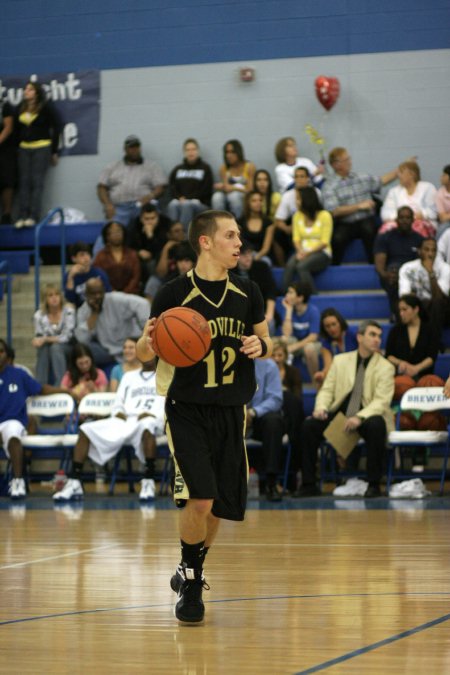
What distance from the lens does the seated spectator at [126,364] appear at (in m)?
11.4

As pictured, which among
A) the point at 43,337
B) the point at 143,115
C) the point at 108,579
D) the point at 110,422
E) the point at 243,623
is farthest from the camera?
the point at 143,115

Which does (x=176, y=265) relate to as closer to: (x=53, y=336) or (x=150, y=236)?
(x=150, y=236)

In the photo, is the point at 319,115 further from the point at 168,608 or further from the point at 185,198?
the point at 168,608

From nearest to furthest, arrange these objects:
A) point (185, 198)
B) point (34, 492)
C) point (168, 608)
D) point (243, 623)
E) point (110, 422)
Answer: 1. point (243, 623)
2. point (168, 608)
3. point (110, 422)
4. point (34, 492)
5. point (185, 198)

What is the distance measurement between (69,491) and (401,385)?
9.65 ft

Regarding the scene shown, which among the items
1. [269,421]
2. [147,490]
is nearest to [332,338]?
[269,421]

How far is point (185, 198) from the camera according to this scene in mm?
14500

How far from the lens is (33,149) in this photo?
15367mm

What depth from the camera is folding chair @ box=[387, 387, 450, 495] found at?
10312 mm

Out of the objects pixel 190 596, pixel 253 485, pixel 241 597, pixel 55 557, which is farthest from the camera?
pixel 253 485

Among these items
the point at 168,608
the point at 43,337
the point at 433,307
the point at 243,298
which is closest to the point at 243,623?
the point at 168,608

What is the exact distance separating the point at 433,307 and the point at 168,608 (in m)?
6.96

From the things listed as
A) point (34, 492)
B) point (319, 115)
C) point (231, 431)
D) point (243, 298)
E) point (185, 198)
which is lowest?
point (34, 492)

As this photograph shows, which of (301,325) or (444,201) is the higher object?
(444,201)
